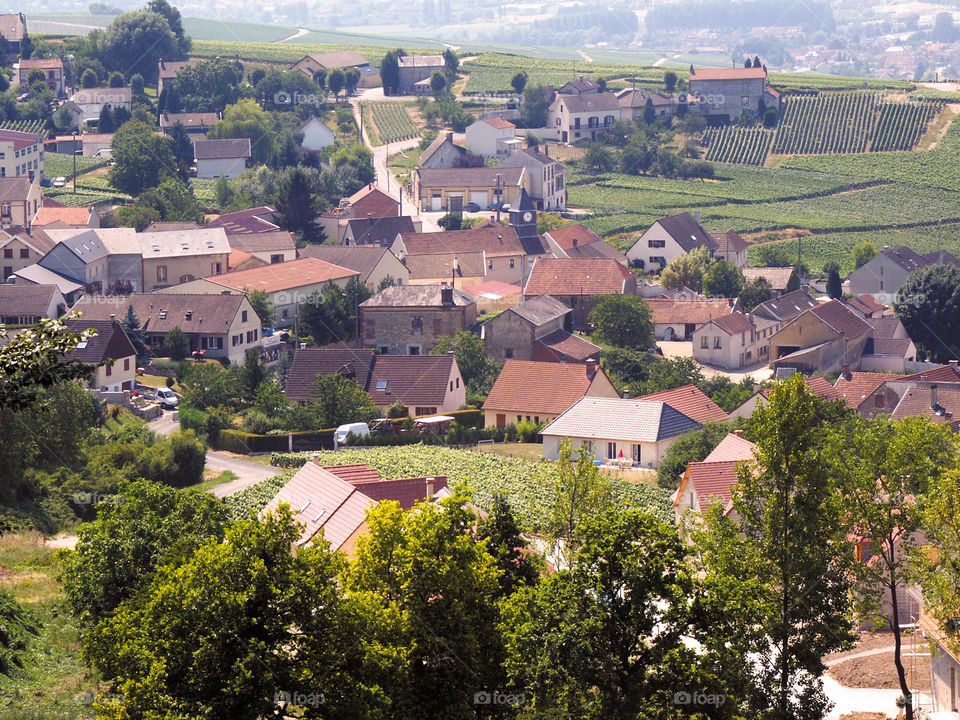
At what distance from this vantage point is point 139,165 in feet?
315

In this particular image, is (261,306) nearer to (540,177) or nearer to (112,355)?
(112,355)

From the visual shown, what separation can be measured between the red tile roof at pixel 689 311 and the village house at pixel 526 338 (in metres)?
8.00

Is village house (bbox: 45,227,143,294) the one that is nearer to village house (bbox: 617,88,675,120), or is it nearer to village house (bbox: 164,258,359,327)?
village house (bbox: 164,258,359,327)

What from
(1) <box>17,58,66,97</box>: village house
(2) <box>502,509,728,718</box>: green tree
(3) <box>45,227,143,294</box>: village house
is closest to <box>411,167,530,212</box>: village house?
(3) <box>45,227,143,294</box>: village house

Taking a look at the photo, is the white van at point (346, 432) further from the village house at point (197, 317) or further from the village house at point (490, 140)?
the village house at point (490, 140)

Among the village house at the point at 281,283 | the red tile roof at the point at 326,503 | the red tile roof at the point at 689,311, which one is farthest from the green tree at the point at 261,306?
the red tile roof at the point at 326,503

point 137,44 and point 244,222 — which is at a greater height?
point 137,44

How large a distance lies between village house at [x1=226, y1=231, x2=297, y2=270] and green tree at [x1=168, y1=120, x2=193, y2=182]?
21.6 m

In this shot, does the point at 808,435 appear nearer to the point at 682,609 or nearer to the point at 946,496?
the point at 946,496

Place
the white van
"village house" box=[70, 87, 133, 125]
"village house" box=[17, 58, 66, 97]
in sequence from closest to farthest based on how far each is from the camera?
the white van < "village house" box=[70, 87, 133, 125] < "village house" box=[17, 58, 66, 97]

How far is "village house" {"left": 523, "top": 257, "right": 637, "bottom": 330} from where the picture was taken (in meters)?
75.4

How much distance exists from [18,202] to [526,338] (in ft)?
121

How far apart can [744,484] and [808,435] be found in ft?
4.62

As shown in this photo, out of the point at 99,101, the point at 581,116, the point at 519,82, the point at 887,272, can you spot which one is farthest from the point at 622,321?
the point at 519,82
